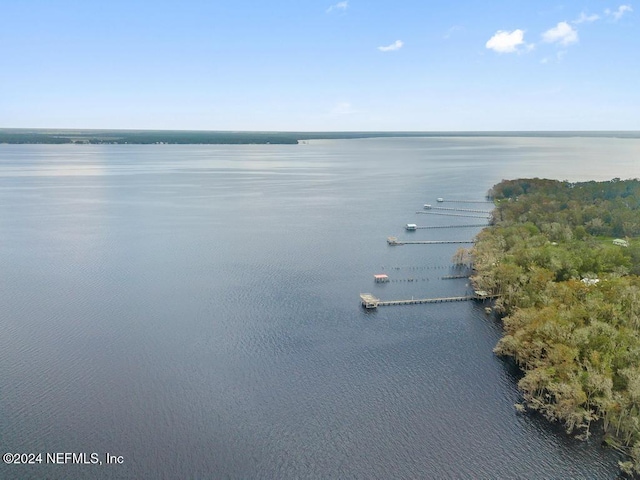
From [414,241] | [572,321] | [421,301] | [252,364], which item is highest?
[572,321]

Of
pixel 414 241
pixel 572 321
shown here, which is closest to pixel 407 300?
pixel 572 321

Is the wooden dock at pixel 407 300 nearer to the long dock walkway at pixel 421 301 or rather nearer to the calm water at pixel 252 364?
the long dock walkway at pixel 421 301

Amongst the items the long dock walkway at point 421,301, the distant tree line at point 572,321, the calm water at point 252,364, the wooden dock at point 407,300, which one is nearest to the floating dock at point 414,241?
the calm water at point 252,364

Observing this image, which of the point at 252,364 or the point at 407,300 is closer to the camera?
the point at 252,364

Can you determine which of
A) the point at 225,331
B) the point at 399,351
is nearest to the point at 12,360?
the point at 225,331

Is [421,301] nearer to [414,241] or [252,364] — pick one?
[252,364]

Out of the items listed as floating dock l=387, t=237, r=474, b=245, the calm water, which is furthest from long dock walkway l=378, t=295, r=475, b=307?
floating dock l=387, t=237, r=474, b=245

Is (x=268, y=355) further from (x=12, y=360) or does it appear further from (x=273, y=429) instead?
(x=12, y=360)
